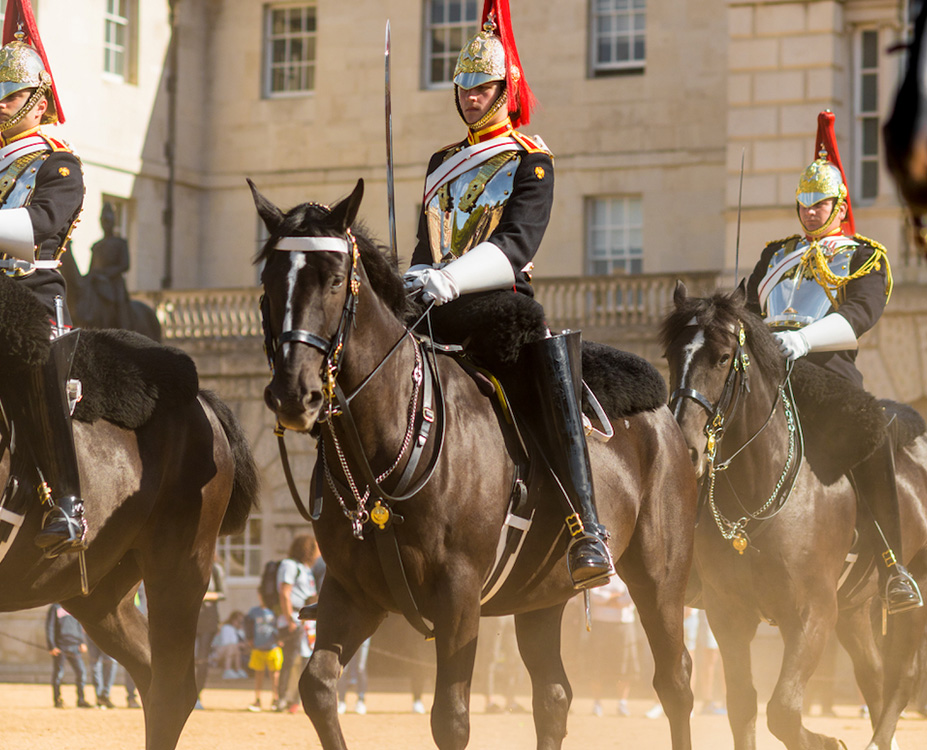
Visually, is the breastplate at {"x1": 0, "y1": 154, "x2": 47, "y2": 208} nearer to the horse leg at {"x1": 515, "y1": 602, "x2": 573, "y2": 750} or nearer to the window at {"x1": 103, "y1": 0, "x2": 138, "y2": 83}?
the horse leg at {"x1": 515, "y1": 602, "x2": 573, "y2": 750}

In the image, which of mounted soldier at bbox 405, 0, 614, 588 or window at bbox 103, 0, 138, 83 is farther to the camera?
window at bbox 103, 0, 138, 83

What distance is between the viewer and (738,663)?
336 inches

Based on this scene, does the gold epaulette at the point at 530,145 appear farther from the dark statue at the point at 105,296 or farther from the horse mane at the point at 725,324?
the dark statue at the point at 105,296

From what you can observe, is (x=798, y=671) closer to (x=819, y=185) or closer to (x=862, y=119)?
(x=819, y=185)

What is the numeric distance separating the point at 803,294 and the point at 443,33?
2067cm

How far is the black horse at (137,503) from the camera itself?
6.71 metres

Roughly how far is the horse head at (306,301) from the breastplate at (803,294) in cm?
411

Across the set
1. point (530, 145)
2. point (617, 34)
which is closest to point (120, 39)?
point (617, 34)

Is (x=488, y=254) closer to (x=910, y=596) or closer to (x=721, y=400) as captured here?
(x=721, y=400)

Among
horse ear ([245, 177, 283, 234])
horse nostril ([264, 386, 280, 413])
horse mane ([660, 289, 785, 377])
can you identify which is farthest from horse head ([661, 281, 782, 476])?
horse nostril ([264, 386, 280, 413])

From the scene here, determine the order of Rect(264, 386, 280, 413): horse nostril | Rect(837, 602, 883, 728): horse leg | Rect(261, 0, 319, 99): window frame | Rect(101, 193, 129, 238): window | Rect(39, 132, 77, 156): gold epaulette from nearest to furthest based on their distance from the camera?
Rect(264, 386, 280, 413): horse nostril
Rect(39, 132, 77, 156): gold epaulette
Rect(837, 602, 883, 728): horse leg
Rect(101, 193, 129, 238): window
Rect(261, 0, 319, 99): window frame

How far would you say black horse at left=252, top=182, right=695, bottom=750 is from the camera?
5500 mm

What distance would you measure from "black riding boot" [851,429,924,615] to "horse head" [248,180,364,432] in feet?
14.0

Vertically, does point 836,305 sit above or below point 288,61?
below
